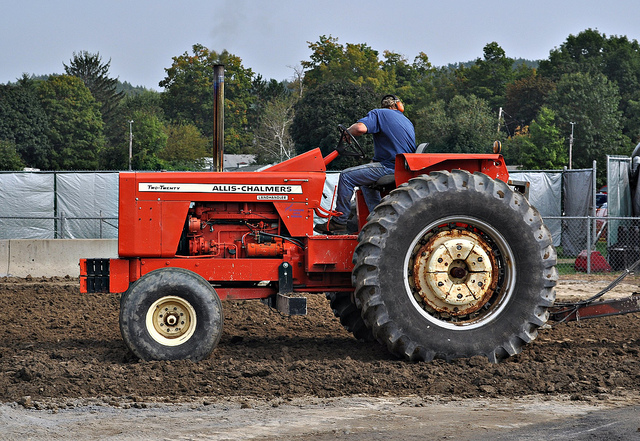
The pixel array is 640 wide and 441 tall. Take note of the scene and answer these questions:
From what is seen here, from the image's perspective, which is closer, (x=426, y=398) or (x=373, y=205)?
(x=426, y=398)

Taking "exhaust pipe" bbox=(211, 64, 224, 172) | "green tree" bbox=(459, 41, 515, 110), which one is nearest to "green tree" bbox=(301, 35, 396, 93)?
"green tree" bbox=(459, 41, 515, 110)

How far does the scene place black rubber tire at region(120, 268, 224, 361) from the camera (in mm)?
6086

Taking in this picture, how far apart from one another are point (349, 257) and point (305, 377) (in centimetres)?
127

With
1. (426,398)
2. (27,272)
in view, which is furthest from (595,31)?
(426,398)

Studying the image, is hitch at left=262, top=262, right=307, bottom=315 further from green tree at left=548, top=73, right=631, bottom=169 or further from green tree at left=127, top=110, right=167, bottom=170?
green tree at left=127, top=110, right=167, bottom=170

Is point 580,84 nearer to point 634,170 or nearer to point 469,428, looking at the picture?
point 634,170

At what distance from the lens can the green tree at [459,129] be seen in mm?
49481

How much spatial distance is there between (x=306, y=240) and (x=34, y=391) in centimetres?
252

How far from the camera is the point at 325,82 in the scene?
148ft

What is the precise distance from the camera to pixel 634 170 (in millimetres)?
16938

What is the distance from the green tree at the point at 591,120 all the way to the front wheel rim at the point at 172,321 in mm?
49869

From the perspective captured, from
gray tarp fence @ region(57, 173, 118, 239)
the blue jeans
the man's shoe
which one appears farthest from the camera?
gray tarp fence @ region(57, 173, 118, 239)

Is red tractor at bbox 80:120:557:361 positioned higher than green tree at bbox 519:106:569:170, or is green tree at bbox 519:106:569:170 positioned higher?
green tree at bbox 519:106:569:170

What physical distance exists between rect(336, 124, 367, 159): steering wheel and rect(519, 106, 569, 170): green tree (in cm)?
4458
